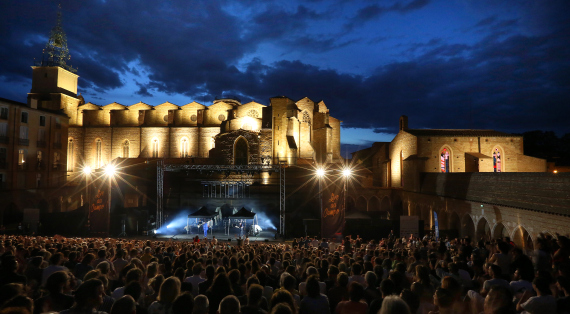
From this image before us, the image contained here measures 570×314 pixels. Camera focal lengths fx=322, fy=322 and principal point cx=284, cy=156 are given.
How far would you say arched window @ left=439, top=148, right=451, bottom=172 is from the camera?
32812 millimetres

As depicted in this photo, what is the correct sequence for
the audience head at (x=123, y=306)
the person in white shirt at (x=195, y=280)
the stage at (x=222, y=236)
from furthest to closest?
the stage at (x=222, y=236)
the person in white shirt at (x=195, y=280)
the audience head at (x=123, y=306)

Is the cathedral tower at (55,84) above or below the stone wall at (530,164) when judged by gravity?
above

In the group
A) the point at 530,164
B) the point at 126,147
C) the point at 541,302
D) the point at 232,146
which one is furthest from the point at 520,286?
the point at 126,147

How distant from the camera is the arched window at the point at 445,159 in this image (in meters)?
32.8

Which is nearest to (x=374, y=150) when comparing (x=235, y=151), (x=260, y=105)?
(x=260, y=105)

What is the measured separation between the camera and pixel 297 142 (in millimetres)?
41500

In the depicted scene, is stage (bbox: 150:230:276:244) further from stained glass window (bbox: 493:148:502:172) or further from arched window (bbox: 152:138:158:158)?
arched window (bbox: 152:138:158:158)

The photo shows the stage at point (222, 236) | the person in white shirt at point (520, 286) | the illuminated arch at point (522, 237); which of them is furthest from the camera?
the stage at point (222, 236)

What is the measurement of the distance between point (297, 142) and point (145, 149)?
74.4 ft

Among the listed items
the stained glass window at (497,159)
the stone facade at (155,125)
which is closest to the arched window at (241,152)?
the stone facade at (155,125)

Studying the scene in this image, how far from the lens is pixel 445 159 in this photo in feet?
109

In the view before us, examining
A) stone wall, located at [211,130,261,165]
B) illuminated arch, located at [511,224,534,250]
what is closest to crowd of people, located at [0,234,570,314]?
illuminated arch, located at [511,224,534,250]

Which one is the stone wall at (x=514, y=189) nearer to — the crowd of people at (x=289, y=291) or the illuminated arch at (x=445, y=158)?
the illuminated arch at (x=445, y=158)

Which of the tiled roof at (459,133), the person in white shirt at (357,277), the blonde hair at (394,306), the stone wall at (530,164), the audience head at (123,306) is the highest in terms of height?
the tiled roof at (459,133)
